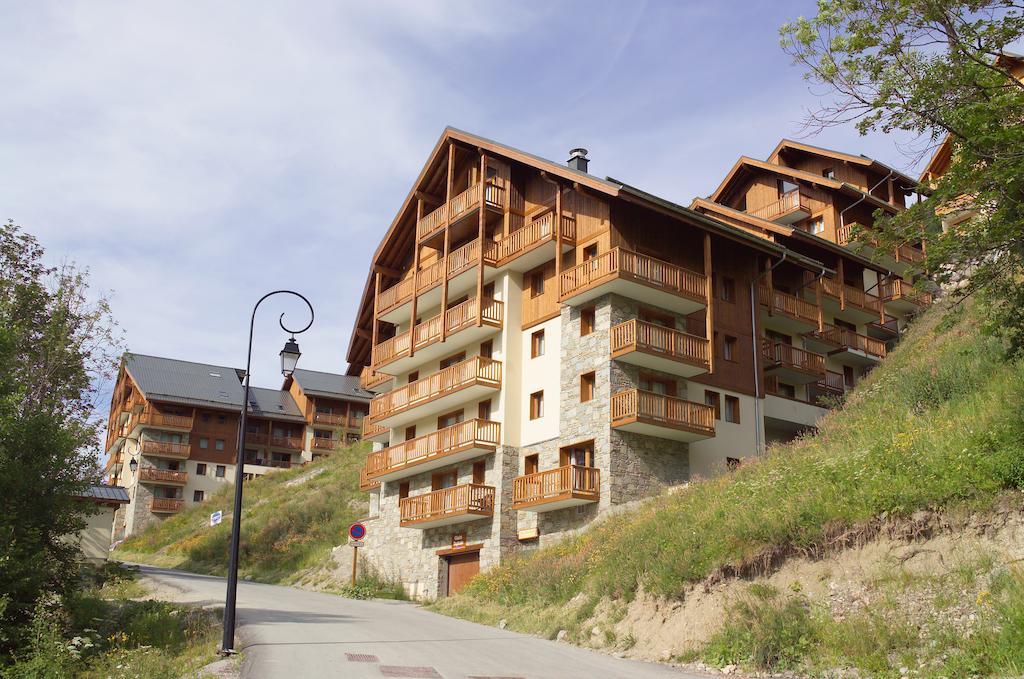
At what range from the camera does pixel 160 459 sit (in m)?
68.0

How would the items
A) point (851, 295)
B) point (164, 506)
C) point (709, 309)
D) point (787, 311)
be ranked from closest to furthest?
point (709, 309) < point (787, 311) < point (851, 295) < point (164, 506)

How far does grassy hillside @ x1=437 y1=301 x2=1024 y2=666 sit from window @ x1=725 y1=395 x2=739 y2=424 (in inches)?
208

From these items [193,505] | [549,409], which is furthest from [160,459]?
[549,409]

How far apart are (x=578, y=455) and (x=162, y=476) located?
155 ft

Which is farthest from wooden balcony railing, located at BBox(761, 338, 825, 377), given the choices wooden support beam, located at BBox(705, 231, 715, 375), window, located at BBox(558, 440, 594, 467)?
window, located at BBox(558, 440, 594, 467)

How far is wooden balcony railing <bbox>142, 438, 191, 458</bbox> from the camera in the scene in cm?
6719

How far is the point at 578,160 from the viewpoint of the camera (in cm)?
3506

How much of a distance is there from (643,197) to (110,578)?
62.7 ft

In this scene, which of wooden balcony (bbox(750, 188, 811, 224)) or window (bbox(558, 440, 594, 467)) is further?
wooden balcony (bbox(750, 188, 811, 224))

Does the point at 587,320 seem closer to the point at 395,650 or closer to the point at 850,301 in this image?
the point at 850,301

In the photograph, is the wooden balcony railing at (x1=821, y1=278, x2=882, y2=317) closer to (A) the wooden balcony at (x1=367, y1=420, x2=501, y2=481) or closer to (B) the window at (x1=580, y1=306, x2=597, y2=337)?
(B) the window at (x1=580, y1=306, x2=597, y2=337)

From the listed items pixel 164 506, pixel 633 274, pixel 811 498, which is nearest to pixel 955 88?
pixel 811 498

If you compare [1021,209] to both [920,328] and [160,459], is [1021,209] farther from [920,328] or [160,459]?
[160,459]

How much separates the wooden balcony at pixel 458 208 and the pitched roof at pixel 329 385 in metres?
Answer: 38.6
